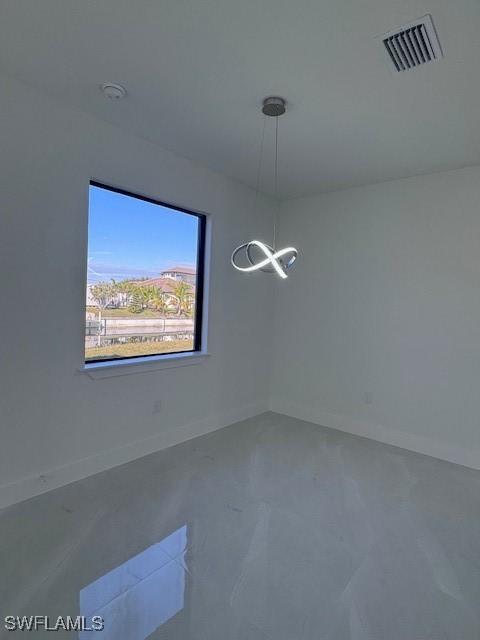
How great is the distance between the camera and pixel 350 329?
3.99 metres

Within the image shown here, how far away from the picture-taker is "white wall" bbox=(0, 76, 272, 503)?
2328mm

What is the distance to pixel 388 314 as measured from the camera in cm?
374

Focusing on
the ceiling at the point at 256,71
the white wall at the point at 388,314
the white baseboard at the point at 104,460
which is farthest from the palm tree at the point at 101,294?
the white wall at the point at 388,314

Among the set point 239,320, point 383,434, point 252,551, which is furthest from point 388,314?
point 252,551

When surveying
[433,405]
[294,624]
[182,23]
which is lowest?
[294,624]

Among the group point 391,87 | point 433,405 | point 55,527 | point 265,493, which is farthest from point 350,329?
point 55,527

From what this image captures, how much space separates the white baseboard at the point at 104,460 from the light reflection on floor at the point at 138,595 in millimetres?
1003

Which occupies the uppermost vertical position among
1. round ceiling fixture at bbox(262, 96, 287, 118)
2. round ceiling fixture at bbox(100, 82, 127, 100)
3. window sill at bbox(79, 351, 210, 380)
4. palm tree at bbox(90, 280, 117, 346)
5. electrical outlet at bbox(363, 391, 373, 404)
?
round ceiling fixture at bbox(100, 82, 127, 100)

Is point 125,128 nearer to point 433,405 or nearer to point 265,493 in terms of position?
point 265,493

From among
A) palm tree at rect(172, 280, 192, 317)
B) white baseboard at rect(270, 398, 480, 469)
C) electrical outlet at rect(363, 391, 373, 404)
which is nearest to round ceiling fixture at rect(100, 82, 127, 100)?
palm tree at rect(172, 280, 192, 317)

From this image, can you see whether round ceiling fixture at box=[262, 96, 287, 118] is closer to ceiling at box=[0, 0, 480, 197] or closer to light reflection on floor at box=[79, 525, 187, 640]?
ceiling at box=[0, 0, 480, 197]

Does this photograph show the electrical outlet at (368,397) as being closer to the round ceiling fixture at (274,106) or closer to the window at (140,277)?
the window at (140,277)

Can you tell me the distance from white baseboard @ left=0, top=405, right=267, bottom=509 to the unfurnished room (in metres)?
0.02

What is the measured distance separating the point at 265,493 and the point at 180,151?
289 cm
